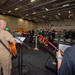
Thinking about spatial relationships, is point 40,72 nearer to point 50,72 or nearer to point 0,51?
point 50,72

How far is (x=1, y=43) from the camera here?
2.33 m

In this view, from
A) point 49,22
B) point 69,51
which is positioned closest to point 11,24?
point 49,22

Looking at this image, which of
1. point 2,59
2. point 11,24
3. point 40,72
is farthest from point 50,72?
point 11,24

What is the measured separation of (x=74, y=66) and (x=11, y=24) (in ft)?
61.2

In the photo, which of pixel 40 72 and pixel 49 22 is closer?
pixel 40 72

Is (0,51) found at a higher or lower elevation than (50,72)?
higher

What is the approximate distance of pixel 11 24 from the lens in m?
18.9

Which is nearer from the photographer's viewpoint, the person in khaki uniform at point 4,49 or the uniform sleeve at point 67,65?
the uniform sleeve at point 67,65

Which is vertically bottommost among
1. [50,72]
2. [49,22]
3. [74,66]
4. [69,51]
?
[50,72]

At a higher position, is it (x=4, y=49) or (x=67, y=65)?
(x=67, y=65)

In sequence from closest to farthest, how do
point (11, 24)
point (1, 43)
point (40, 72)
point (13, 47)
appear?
point (1, 43), point (13, 47), point (40, 72), point (11, 24)

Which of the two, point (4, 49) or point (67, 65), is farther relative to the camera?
point (4, 49)

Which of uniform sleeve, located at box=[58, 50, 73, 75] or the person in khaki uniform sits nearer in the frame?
uniform sleeve, located at box=[58, 50, 73, 75]

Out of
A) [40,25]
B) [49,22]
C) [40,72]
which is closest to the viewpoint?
[40,72]
